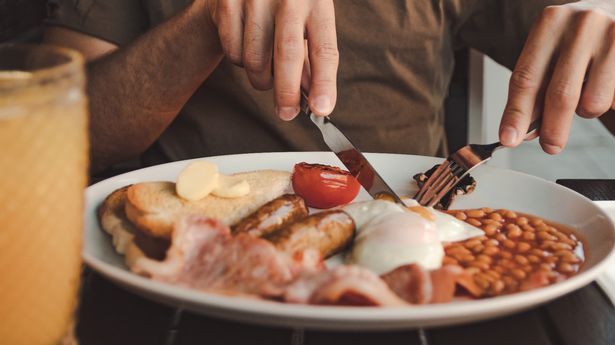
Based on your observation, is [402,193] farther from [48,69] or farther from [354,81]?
[48,69]

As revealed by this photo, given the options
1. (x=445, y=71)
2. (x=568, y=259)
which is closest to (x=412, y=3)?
(x=445, y=71)

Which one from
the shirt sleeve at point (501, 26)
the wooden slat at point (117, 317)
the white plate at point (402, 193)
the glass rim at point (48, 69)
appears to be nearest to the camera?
the glass rim at point (48, 69)

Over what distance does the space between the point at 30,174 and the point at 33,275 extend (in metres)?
0.08

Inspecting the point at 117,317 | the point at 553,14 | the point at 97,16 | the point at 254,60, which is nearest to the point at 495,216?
the point at 553,14

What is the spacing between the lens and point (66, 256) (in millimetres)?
519

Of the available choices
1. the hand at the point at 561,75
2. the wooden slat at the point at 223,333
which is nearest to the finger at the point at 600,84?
the hand at the point at 561,75

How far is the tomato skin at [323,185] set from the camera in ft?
4.03

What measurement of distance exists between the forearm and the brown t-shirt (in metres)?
0.13

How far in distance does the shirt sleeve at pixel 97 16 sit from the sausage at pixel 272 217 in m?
1.07

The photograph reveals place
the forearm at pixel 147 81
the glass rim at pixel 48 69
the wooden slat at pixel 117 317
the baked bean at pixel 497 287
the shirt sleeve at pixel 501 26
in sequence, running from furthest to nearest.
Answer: the shirt sleeve at pixel 501 26 → the forearm at pixel 147 81 → the baked bean at pixel 497 287 → the wooden slat at pixel 117 317 → the glass rim at pixel 48 69

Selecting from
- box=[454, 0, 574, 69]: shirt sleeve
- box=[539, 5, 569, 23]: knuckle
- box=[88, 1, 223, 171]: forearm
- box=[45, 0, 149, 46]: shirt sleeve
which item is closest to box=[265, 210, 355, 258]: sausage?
box=[539, 5, 569, 23]: knuckle

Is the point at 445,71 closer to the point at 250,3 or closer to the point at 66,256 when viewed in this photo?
the point at 250,3

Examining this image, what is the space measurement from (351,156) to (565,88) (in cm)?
44

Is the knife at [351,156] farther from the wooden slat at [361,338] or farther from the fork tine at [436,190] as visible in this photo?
the wooden slat at [361,338]
